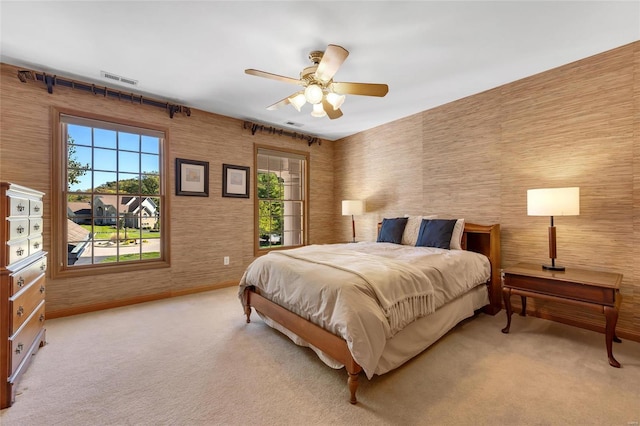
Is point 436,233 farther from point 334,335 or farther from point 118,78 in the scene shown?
point 118,78

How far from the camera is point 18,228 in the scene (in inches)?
73.0

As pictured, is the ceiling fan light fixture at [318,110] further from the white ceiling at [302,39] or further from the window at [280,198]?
the window at [280,198]

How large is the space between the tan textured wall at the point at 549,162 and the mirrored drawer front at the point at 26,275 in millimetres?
4242

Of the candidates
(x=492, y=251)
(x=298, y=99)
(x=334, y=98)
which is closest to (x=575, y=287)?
(x=492, y=251)

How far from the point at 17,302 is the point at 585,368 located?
3984 millimetres

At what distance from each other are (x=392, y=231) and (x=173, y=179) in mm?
3187

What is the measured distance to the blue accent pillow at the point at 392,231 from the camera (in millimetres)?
3867

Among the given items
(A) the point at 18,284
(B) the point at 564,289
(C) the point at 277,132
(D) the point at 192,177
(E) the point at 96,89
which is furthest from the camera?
(C) the point at 277,132

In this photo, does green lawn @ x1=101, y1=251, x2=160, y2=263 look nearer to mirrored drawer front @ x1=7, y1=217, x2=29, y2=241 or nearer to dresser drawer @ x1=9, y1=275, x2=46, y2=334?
dresser drawer @ x1=9, y1=275, x2=46, y2=334

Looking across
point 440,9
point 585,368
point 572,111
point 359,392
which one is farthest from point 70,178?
point 572,111

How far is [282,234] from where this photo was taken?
5.19 metres

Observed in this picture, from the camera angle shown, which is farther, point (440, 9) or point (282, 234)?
point (282, 234)

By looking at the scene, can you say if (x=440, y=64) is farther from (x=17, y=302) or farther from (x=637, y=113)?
(x=17, y=302)

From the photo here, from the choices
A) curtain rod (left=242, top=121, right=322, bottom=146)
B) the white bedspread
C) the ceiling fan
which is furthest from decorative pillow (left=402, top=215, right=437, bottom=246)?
curtain rod (left=242, top=121, right=322, bottom=146)
